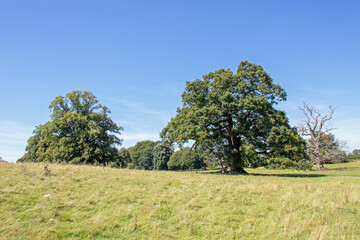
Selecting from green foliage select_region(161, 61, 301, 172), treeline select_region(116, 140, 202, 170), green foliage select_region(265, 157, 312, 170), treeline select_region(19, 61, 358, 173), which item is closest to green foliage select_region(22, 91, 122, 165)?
treeline select_region(19, 61, 358, 173)

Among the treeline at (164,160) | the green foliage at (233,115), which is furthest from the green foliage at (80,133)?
the treeline at (164,160)

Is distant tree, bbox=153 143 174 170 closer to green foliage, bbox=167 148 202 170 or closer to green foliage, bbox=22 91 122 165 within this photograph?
green foliage, bbox=167 148 202 170

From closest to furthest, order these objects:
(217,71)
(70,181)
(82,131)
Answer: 1. (70,181)
2. (217,71)
3. (82,131)

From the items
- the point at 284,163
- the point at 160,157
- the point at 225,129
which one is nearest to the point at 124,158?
the point at 225,129

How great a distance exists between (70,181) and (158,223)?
6131 mm

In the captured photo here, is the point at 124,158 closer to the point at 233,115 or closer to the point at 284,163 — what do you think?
the point at 233,115

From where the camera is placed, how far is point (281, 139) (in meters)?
22.3

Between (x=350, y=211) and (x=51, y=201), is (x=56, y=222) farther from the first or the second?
(x=350, y=211)

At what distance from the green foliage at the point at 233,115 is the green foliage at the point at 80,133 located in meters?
16.1

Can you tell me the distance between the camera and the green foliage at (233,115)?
23266mm

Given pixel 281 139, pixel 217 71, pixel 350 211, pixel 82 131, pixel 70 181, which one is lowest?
pixel 350 211

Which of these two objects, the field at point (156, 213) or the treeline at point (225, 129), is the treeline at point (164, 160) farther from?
the field at point (156, 213)

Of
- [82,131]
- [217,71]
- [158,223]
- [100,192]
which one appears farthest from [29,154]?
[158,223]

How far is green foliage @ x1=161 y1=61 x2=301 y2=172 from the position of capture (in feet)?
76.3
